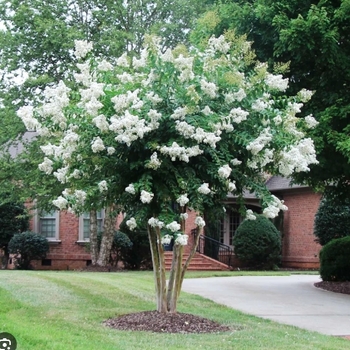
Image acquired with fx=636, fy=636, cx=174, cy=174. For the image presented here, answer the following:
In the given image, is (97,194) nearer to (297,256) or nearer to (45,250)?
(45,250)

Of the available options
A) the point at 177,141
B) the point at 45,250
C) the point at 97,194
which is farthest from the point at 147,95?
the point at 45,250

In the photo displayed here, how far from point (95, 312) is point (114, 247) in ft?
42.8

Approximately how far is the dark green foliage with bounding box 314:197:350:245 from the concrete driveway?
555 cm

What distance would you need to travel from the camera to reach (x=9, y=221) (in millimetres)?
23453

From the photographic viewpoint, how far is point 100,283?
13719mm

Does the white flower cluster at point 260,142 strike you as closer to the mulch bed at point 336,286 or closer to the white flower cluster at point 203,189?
the white flower cluster at point 203,189

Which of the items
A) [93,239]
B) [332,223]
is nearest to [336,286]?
[332,223]

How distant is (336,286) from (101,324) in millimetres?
8943

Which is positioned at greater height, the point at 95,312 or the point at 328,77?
the point at 328,77

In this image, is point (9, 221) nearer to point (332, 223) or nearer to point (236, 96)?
point (332, 223)

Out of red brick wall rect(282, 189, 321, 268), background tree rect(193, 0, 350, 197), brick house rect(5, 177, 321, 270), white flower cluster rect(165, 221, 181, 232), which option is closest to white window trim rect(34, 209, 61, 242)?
brick house rect(5, 177, 321, 270)

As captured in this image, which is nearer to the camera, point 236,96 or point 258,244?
point 236,96

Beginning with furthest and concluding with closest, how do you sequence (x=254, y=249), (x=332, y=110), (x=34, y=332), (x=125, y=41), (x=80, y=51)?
1. (x=254, y=249)
2. (x=125, y=41)
3. (x=332, y=110)
4. (x=80, y=51)
5. (x=34, y=332)

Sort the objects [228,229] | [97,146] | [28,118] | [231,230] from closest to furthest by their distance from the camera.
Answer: [97,146]
[28,118]
[228,229]
[231,230]
